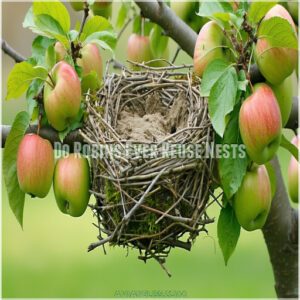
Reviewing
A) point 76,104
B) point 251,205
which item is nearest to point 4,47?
point 76,104

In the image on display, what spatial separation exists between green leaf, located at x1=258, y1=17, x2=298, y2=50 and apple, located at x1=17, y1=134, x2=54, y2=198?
586 millimetres

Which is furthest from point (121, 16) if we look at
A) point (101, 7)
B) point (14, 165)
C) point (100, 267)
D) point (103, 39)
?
point (100, 267)

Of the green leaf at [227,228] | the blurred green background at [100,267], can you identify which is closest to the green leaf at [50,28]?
the green leaf at [227,228]

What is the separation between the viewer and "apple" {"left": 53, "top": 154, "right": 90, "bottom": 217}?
1.88 m

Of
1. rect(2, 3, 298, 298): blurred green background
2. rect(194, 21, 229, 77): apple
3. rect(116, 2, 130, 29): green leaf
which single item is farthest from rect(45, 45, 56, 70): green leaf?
rect(2, 3, 298, 298): blurred green background

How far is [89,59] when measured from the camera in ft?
6.56

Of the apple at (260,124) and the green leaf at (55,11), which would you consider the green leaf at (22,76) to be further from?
the apple at (260,124)

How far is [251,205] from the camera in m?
1.87

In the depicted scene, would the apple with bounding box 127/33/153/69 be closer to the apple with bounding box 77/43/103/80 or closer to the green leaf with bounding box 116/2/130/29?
the green leaf with bounding box 116/2/130/29

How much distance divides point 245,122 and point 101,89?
1.54ft

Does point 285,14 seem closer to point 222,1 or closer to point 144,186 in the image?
point 222,1

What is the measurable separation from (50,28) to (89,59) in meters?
0.13

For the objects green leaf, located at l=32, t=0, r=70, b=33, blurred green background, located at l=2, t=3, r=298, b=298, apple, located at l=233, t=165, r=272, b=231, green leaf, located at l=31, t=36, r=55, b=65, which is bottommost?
blurred green background, located at l=2, t=3, r=298, b=298

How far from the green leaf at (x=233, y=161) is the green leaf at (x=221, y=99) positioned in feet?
0.20
